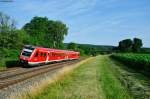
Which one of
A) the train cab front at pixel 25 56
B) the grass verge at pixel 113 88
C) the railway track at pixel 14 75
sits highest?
the train cab front at pixel 25 56

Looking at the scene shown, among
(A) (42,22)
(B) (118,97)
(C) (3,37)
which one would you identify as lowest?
(B) (118,97)

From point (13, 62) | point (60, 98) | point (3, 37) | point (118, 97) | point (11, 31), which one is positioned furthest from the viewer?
point (11, 31)

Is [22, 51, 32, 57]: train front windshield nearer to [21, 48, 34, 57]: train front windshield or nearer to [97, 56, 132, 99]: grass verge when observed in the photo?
[21, 48, 34, 57]: train front windshield

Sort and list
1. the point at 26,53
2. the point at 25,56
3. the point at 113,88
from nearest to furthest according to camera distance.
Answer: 1. the point at 113,88
2. the point at 25,56
3. the point at 26,53

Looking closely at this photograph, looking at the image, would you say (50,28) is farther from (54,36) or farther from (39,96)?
(39,96)

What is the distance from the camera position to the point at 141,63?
47750 mm

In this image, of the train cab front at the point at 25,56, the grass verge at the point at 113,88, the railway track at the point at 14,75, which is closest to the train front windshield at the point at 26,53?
the train cab front at the point at 25,56

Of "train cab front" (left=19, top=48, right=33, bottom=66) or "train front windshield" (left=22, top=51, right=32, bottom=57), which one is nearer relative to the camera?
"train cab front" (left=19, top=48, right=33, bottom=66)

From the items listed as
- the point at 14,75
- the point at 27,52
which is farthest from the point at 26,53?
the point at 14,75

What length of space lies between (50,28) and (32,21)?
910 centimetres

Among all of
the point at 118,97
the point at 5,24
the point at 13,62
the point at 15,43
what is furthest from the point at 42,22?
the point at 118,97

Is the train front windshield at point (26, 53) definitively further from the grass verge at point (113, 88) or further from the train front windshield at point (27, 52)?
the grass verge at point (113, 88)

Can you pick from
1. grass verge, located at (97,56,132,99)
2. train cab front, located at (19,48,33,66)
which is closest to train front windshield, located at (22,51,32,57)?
train cab front, located at (19,48,33,66)

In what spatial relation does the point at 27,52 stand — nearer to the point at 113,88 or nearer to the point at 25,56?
the point at 25,56
